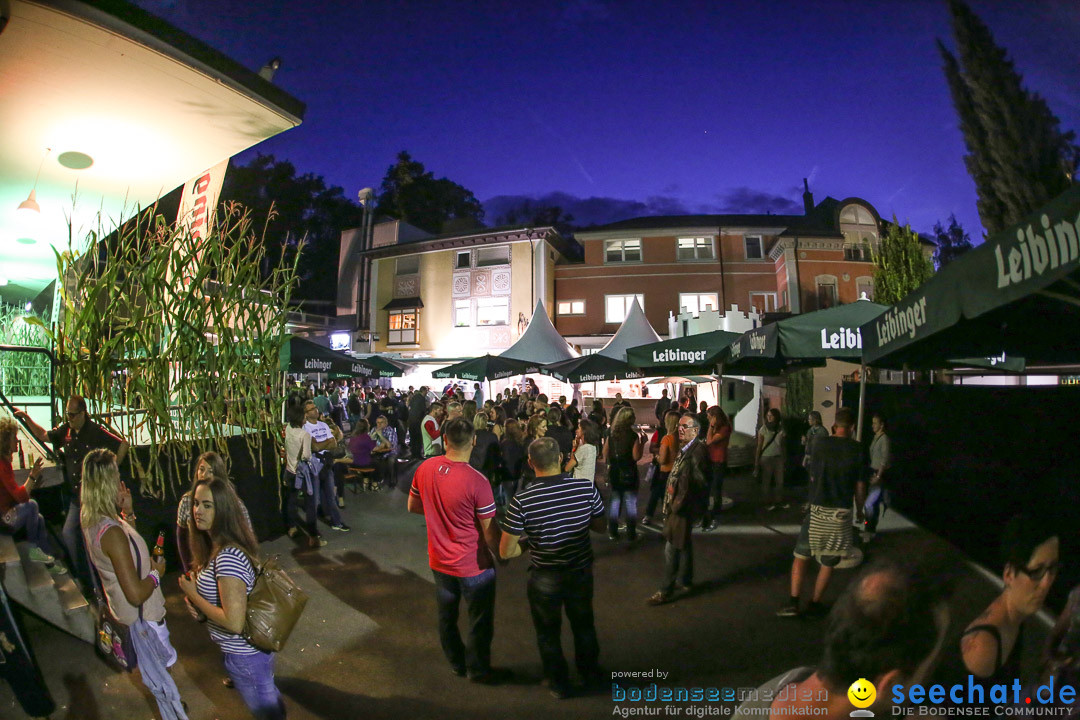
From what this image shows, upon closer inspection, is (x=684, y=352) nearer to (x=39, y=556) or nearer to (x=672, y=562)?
(x=672, y=562)

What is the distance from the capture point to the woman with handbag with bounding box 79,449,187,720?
276cm

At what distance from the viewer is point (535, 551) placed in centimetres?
324

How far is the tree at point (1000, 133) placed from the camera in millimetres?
14102

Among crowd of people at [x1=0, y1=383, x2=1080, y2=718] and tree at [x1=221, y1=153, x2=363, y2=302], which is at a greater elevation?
tree at [x1=221, y1=153, x2=363, y2=302]

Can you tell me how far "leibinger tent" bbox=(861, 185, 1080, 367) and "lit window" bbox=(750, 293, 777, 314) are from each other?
22146mm

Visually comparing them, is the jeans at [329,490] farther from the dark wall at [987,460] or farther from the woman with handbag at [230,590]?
the dark wall at [987,460]

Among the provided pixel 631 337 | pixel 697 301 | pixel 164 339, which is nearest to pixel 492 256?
pixel 697 301

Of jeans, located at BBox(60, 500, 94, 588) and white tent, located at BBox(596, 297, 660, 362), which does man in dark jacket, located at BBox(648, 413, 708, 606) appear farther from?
white tent, located at BBox(596, 297, 660, 362)

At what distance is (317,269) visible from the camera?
40.3 metres

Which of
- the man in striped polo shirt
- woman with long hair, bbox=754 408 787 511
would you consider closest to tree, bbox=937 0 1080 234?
woman with long hair, bbox=754 408 787 511

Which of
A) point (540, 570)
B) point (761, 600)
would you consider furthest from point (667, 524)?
point (540, 570)

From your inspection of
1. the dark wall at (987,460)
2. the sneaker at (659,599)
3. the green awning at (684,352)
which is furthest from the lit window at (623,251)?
the sneaker at (659,599)

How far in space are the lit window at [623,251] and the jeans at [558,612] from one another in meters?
25.4

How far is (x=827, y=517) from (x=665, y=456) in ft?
7.26
